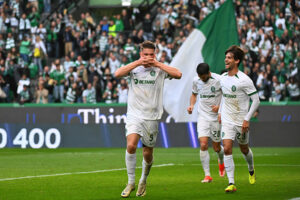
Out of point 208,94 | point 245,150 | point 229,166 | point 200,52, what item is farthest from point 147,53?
point 200,52

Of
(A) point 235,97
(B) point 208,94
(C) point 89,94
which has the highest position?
(A) point 235,97

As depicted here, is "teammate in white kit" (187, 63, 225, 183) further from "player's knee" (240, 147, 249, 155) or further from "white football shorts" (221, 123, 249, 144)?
"white football shorts" (221, 123, 249, 144)

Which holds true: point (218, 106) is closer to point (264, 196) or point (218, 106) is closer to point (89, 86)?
point (264, 196)

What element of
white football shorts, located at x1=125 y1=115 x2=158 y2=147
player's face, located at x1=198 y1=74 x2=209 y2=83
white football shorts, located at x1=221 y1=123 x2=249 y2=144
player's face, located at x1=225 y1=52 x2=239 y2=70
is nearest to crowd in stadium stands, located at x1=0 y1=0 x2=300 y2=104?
player's face, located at x1=198 y1=74 x2=209 y2=83

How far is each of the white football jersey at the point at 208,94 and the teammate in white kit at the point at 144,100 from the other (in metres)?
3.38

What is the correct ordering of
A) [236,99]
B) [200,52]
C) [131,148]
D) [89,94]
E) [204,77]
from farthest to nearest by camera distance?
[89,94], [200,52], [204,77], [236,99], [131,148]

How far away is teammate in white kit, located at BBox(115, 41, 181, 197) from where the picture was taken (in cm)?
1123

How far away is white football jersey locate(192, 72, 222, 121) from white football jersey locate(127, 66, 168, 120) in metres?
3.43

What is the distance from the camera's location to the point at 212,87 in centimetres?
1485

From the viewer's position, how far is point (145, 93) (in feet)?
37.6

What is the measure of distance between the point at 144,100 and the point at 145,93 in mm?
112

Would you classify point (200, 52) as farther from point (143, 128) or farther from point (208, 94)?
point (143, 128)

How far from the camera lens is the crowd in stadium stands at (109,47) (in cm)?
3036

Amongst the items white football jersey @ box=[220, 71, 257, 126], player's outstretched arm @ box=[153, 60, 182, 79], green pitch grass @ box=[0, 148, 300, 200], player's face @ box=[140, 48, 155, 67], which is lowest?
green pitch grass @ box=[0, 148, 300, 200]
